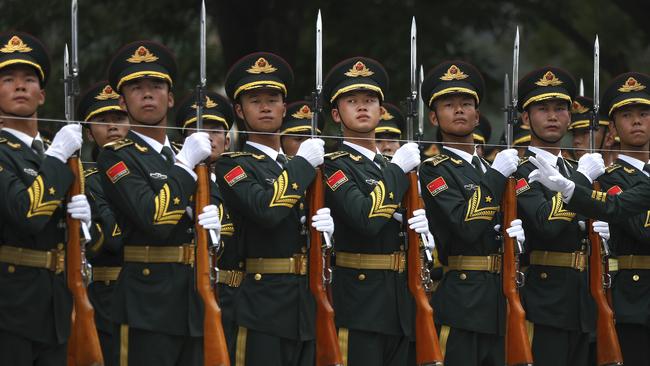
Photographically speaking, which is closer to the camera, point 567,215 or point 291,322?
point 291,322

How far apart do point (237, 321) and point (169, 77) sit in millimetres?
1687

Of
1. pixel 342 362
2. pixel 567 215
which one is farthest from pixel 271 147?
pixel 567 215

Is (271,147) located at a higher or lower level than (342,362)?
higher

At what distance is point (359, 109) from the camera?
1095cm

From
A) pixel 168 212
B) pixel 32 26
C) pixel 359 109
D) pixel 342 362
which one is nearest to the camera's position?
pixel 168 212

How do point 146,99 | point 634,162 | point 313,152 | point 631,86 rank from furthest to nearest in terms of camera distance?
point 631,86, point 634,162, point 313,152, point 146,99

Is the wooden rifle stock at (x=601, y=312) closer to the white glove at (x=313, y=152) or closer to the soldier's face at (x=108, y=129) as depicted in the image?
the white glove at (x=313, y=152)

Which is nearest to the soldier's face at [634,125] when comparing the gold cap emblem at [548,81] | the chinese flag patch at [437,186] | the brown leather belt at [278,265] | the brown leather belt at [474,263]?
the gold cap emblem at [548,81]

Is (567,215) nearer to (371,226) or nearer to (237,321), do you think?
(371,226)

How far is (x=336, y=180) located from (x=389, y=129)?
3483mm

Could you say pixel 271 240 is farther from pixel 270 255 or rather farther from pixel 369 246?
pixel 369 246

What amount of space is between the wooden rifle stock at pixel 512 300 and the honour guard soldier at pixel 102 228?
2761mm

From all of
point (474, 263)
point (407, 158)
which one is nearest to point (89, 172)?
point (407, 158)

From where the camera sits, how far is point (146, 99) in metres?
10.1
